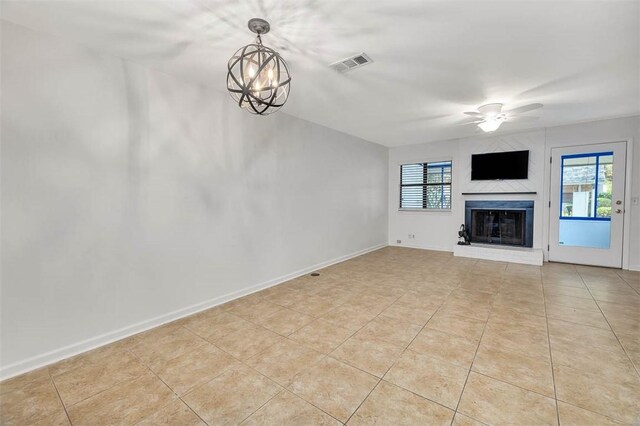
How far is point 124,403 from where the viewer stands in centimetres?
171

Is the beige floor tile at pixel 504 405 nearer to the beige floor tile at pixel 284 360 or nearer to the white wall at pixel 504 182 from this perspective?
the beige floor tile at pixel 284 360

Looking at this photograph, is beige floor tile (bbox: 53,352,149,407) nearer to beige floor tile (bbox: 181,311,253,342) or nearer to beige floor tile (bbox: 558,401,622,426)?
beige floor tile (bbox: 181,311,253,342)

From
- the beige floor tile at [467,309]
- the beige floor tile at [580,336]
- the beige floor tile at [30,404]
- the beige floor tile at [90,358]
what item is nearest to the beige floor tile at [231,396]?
the beige floor tile at [30,404]

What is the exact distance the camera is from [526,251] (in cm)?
507

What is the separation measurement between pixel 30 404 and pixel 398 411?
231cm

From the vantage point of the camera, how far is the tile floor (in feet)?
5.29

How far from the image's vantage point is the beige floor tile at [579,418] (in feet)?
4.94

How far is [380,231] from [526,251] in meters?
2.92

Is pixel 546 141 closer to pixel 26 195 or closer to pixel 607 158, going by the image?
pixel 607 158

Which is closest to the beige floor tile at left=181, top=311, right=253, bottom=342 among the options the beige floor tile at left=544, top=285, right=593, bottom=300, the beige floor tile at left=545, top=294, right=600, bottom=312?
the beige floor tile at left=545, top=294, right=600, bottom=312

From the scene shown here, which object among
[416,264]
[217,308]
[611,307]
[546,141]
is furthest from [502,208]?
[217,308]

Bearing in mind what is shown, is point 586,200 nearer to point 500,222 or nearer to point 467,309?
point 500,222

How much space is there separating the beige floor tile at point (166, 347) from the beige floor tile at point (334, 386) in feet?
3.51

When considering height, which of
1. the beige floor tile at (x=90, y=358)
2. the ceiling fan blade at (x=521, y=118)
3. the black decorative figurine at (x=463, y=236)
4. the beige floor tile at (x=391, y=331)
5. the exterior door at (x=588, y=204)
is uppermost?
the ceiling fan blade at (x=521, y=118)
